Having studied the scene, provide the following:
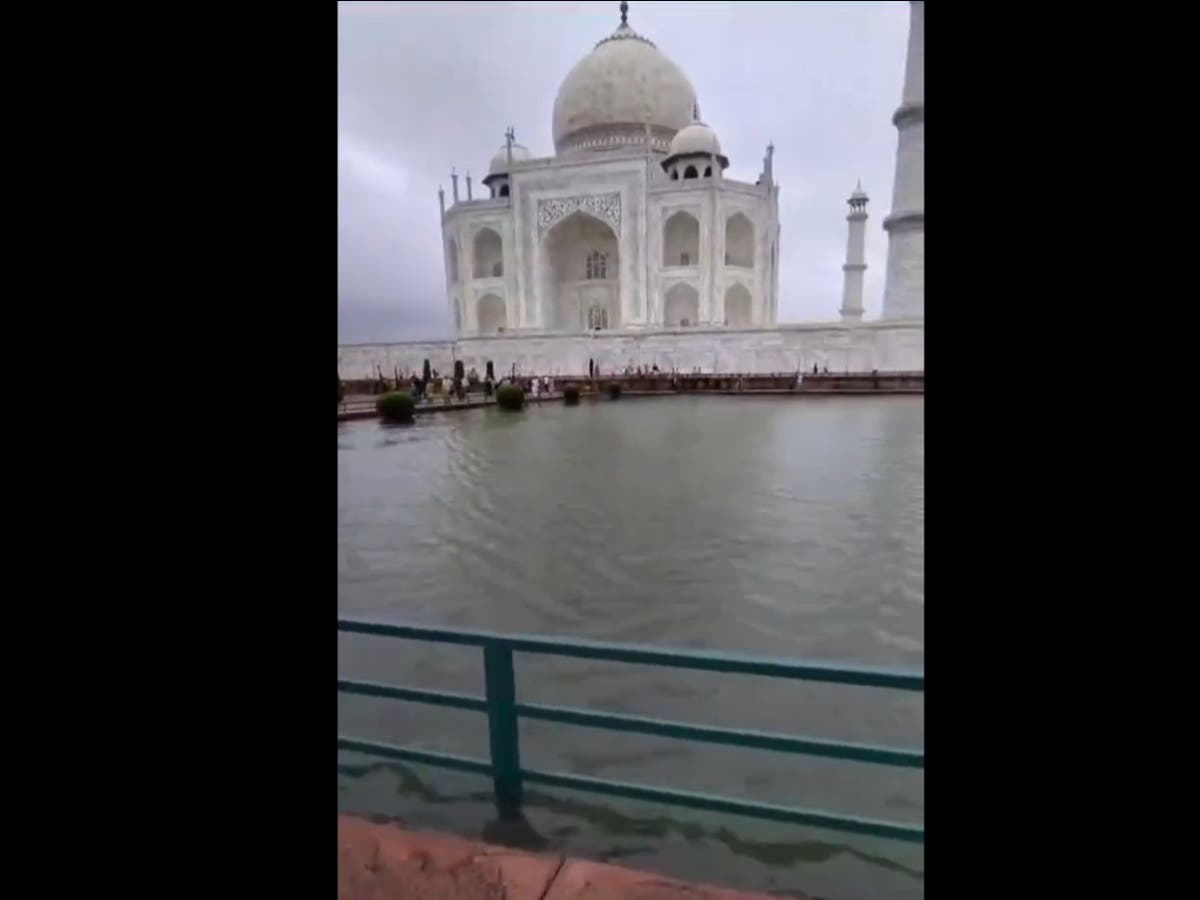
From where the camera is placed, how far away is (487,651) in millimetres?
1882

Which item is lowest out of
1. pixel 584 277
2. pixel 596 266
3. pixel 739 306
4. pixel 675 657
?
pixel 675 657

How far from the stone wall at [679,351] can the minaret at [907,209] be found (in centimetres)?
98

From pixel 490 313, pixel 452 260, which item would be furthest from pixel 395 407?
pixel 452 260

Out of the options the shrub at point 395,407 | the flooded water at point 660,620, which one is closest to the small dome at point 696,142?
the shrub at point 395,407

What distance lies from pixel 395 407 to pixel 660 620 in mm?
10205

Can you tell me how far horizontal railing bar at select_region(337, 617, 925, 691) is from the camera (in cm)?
154

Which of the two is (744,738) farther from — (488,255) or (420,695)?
(488,255)

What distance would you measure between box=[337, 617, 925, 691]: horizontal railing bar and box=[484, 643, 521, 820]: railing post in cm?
6

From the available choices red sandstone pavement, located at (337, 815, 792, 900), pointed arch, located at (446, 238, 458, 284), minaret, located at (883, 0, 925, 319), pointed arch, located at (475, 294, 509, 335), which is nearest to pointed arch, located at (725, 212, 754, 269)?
minaret, located at (883, 0, 925, 319)

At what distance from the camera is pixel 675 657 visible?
1.67 m

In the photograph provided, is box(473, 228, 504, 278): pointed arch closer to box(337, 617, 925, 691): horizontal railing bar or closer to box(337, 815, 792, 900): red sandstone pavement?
box(337, 617, 925, 691): horizontal railing bar
